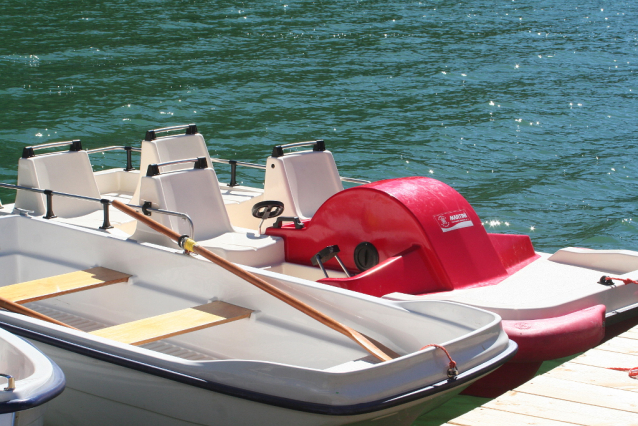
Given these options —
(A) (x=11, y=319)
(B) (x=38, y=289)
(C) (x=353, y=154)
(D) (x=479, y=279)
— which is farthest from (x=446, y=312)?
(C) (x=353, y=154)

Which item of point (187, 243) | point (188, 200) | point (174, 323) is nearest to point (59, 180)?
point (188, 200)

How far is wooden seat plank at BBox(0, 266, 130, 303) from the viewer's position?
5.12m

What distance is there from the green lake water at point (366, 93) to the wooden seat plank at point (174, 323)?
566 centimetres

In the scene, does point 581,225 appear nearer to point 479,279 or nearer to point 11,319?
point 479,279

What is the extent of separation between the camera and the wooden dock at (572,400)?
12.0 feet

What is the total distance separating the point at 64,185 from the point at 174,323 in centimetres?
259

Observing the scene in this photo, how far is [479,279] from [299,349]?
1.42 meters

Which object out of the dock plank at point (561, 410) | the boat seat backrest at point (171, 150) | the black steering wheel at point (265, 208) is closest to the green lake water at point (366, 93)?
the boat seat backrest at point (171, 150)

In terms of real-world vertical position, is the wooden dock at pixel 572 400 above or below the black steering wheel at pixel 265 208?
below

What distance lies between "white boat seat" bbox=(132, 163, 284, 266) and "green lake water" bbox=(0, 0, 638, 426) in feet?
15.5

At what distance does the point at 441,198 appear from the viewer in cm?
566

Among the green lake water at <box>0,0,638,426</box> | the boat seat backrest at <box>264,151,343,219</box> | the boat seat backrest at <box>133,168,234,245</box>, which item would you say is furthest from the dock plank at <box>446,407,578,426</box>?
the green lake water at <box>0,0,638,426</box>

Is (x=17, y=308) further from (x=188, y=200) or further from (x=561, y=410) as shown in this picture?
(x=561, y=410)

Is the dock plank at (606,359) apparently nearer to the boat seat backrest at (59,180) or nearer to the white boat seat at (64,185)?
the white boat seat at (64,185)
